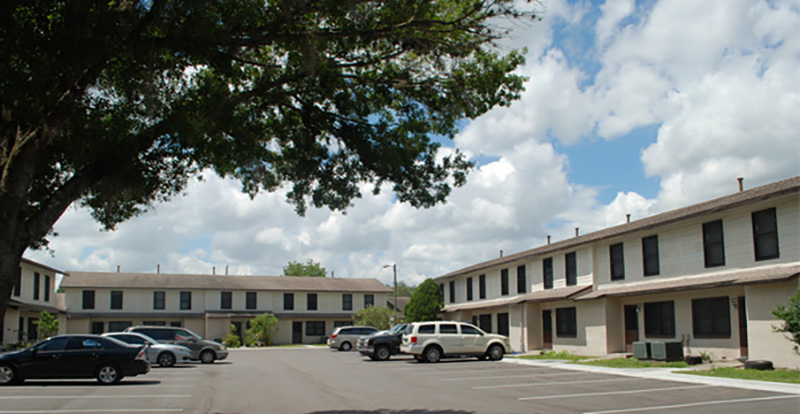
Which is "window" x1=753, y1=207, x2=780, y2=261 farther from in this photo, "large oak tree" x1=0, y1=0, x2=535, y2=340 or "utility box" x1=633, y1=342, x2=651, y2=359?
"large oak tree" x1=0, y1=0, x2=535, y2=340

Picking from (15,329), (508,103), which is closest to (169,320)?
(15,329)

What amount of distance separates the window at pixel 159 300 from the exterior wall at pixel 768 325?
4858 centimetres

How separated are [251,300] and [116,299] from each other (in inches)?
439

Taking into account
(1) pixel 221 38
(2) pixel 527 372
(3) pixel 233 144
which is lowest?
(2) pixel 527 372

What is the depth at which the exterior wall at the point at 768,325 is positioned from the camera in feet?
61.9

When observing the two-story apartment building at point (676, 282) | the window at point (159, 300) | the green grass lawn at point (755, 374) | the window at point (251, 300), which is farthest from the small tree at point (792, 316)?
the window at point (159, 300)

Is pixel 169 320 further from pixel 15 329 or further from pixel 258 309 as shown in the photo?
pixel 15 329

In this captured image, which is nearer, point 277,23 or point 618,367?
point 277,23

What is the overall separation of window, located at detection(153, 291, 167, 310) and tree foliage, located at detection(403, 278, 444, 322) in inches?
907

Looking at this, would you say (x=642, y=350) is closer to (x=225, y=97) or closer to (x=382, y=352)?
(x=382, y=352)

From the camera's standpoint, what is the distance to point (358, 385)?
723 inches

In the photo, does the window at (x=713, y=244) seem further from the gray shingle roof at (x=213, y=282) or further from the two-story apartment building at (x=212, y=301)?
the gray shingle roof at (x=213, y=282)

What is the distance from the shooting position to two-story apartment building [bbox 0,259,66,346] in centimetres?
3728

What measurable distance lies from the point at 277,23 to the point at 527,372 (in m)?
15.6
